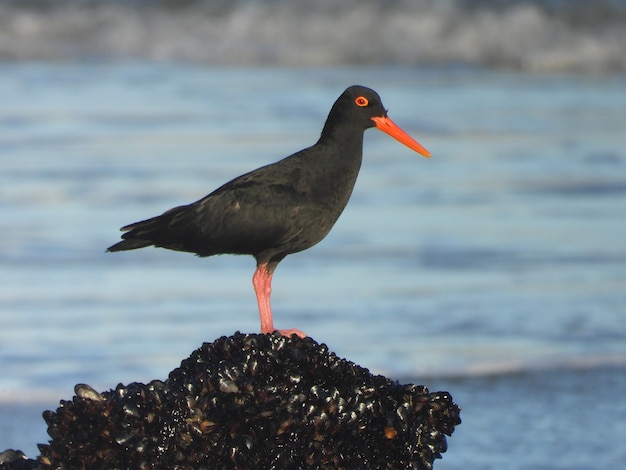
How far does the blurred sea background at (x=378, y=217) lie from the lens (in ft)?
23.3

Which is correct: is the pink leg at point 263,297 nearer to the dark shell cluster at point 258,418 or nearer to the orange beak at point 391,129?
the orange beak at point 391,129

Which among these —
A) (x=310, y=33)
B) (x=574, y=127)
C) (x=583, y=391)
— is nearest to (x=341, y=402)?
(x=583, y=391)

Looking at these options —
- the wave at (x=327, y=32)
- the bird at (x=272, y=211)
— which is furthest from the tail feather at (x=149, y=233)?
the wave at (x=327, y=32)

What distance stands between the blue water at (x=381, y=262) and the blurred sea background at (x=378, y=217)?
0.02 metres

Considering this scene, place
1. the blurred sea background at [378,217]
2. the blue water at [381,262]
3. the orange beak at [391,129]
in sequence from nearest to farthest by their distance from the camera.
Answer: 1. the orange beak at [391,129]
2. the blue water at [381,262]
3. the blurred sea background at [378,217]

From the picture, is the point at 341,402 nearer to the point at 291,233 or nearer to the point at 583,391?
the point at 291,233

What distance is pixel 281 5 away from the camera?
2077 centimetres

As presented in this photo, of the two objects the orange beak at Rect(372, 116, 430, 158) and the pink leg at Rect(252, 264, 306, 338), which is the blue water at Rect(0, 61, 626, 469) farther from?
the orange beak at Rect(372, 116, 430, 158)

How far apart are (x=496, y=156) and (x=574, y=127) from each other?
57.3 inches

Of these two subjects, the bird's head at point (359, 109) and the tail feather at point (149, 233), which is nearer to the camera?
the tail feather at point (149, 233)

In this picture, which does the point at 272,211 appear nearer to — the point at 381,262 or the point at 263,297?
the point at 263,297

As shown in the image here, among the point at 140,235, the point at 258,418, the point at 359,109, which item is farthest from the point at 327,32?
the point at 258,418

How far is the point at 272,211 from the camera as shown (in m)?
5.46

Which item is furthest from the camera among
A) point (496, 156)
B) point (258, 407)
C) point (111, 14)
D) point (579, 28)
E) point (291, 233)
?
point (111, 14)
